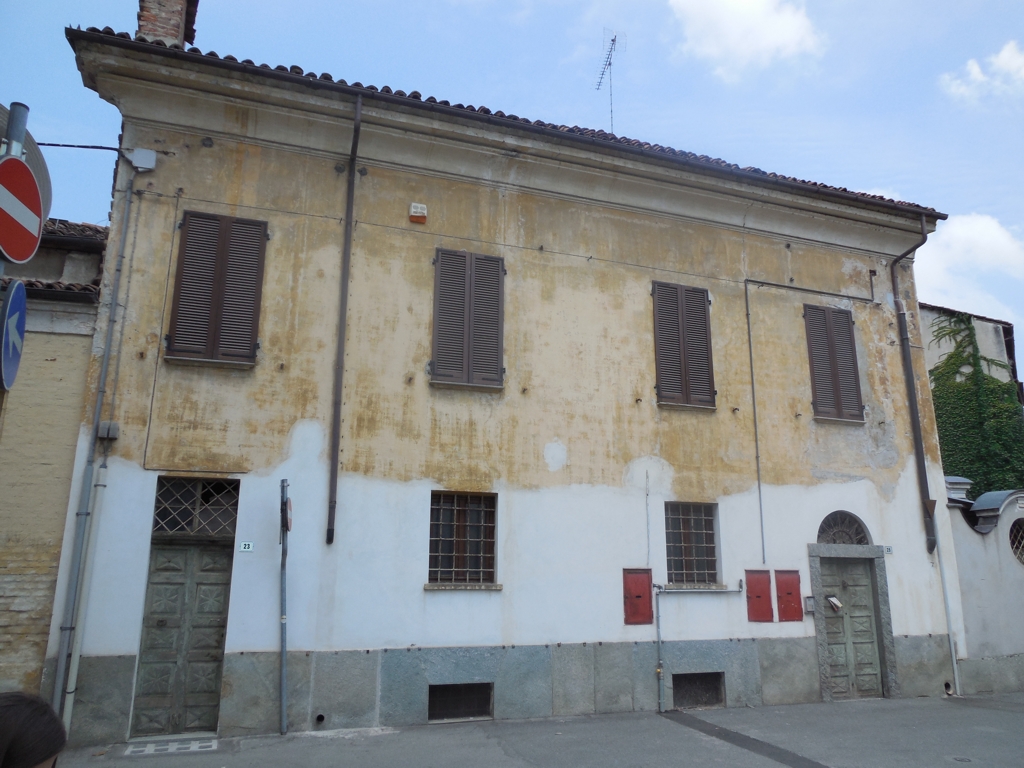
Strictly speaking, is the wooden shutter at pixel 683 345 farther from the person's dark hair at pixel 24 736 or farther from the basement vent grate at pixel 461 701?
the person's dark hair at pixel 24 736

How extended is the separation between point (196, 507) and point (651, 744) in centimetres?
576

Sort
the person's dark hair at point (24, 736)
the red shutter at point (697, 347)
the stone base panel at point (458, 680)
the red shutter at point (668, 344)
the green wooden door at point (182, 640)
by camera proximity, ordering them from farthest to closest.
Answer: the red shutter at point (697, 347)
the red shutter at point (668, 344)
the green wooden door at point (182, 640)
the stone base panel at point (458, 680)
the person's dark hair at point (24, 736)

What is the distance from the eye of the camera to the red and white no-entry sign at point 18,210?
3574 mm

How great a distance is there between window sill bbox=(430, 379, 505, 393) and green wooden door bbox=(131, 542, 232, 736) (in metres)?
3.23

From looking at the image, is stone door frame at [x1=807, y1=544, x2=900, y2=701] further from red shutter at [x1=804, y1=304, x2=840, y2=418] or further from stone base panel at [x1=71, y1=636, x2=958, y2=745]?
red shutter at [x1=804, y1=304, x2=840, y2=418]

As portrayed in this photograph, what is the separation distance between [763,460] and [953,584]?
12.6 ft

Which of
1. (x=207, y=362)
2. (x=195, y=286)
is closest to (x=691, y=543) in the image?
(x=207, y=362)

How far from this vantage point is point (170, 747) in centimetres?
764

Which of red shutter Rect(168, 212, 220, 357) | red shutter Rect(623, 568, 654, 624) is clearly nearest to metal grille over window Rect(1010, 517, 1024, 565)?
red shutter Rect(623, 568, 654, 624)

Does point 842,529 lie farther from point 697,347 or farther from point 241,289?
point 241,289

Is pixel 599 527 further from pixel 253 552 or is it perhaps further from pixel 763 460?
pixel 253 552

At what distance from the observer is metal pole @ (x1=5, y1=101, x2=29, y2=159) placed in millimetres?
Answer: 3719

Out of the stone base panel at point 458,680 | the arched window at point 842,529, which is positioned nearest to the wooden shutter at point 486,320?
the stone base panel at point 458,680

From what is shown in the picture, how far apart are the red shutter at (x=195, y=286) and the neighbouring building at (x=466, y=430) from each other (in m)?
0.03
